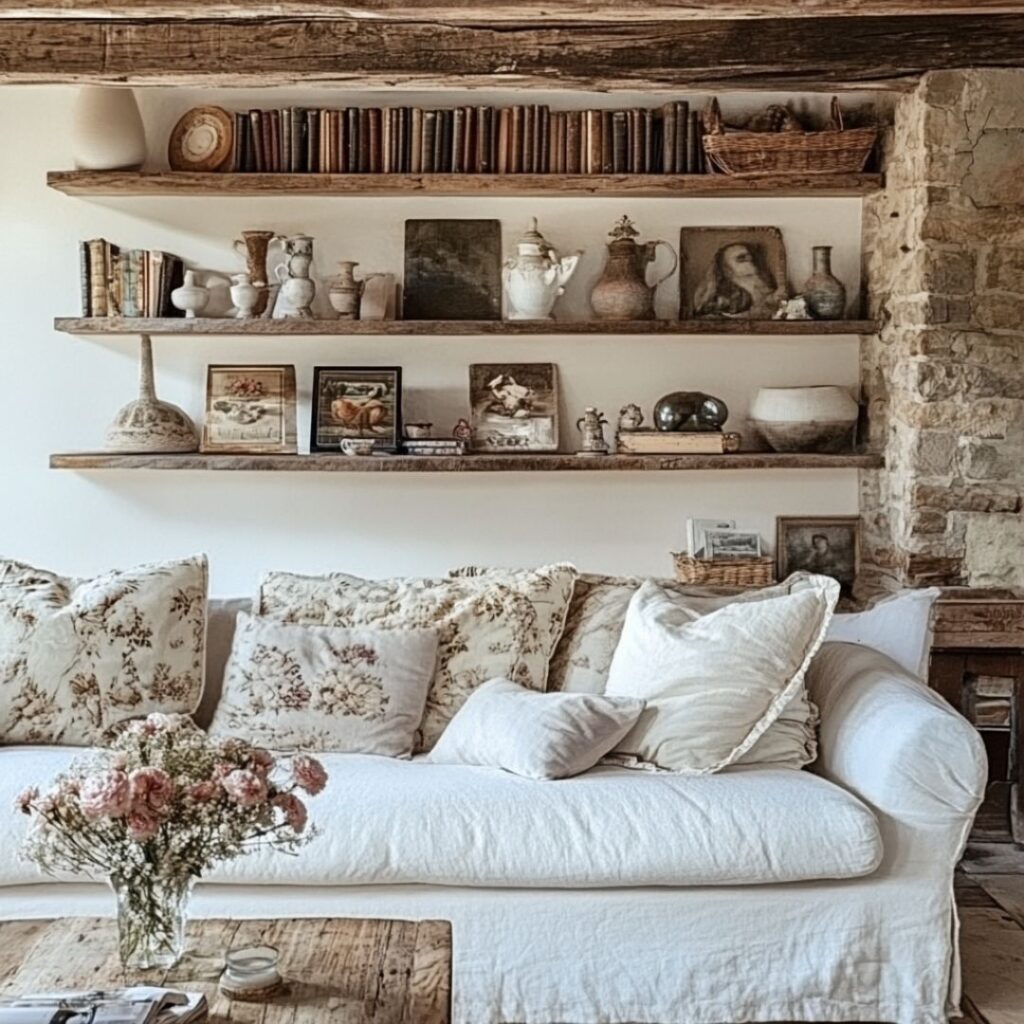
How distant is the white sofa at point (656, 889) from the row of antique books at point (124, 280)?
2.35m

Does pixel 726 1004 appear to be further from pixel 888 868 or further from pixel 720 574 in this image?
pixel 720 574

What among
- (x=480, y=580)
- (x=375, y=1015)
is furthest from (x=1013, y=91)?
(x=375, y=1015)

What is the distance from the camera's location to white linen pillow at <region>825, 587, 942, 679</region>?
11.4 ft

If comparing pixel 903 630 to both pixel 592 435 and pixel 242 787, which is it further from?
pixel 242 787

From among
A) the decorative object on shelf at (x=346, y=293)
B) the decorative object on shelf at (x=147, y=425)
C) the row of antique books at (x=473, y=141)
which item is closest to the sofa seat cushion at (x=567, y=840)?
the decorative object on shelf at (x=147, y=425)

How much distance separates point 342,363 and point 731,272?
1.35m

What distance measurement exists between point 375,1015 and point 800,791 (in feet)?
4.10

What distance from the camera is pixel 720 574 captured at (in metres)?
4.79

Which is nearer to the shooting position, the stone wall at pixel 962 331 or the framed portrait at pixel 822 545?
the stone wall at pixel 962 331

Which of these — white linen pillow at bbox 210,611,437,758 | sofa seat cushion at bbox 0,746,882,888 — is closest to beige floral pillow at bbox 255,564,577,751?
white linen pillow at bbox 210,611,437,758

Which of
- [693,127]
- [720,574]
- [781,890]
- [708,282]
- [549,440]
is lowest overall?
[781,890]

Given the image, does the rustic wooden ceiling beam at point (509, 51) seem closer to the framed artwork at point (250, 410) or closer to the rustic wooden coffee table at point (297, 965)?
the framed artwork at point (250, 410)

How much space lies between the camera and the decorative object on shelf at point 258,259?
480 cm

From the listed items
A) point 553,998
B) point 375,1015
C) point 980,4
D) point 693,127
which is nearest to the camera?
point 375,1015
